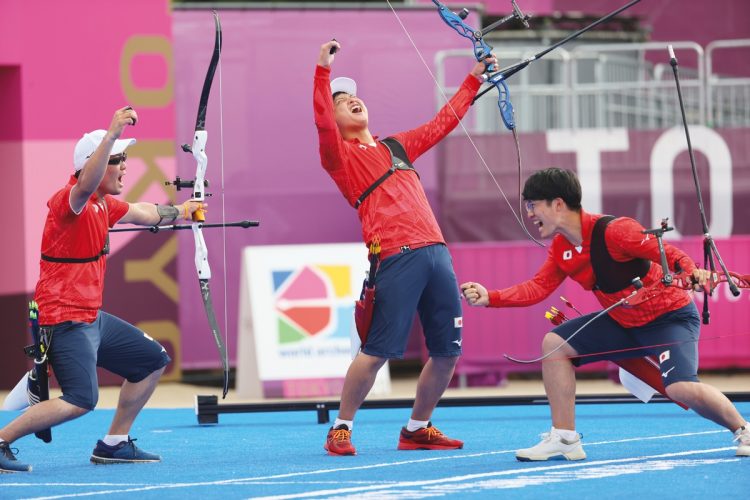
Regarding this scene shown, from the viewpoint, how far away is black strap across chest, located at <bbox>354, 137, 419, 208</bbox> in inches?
312

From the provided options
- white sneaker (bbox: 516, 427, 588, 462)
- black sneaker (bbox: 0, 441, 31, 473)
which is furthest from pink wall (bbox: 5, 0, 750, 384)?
white sneaker (bbox: 516, 427, 588, 462)

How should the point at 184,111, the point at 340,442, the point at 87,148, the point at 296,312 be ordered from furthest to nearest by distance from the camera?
the point at 184,111 → the point at 296,312 → the point at 340,442 → the point at 87,148

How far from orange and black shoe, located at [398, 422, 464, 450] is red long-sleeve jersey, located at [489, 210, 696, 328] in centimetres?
108

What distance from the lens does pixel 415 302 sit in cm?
776

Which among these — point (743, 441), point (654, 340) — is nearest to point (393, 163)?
point (654, 340)

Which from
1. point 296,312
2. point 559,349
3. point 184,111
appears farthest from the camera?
point 184,111

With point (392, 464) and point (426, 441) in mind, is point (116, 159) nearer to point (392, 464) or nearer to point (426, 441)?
point (392, 464)

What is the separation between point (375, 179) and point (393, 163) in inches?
5.9

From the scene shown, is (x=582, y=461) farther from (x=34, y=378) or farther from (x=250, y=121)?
(x=250, y=121)

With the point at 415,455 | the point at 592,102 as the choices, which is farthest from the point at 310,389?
the point at 415,455

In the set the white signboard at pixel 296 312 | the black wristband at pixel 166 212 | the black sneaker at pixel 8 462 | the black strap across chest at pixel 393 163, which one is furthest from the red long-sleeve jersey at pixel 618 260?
the white signboard at pixel 296 312

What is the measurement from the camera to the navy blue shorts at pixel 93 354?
23.8 feet

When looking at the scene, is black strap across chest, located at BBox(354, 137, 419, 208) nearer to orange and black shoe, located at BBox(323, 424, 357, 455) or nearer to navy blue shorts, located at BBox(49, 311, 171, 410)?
orange and black shoe, located at BBox(323, 424, 357, 455)

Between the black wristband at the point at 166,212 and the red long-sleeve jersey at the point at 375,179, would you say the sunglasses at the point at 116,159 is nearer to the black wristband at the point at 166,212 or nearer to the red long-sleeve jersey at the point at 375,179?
the black wristband at the point at 166,212
